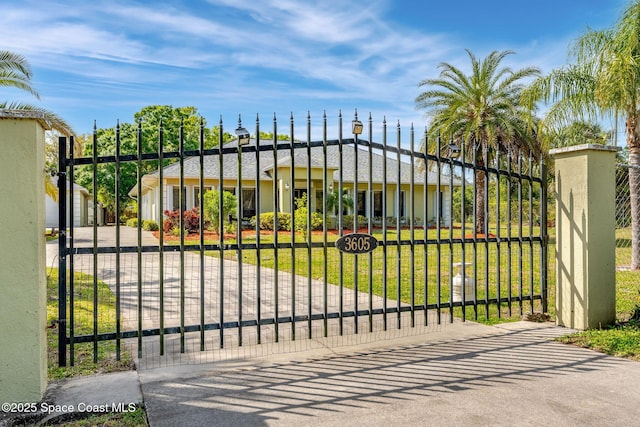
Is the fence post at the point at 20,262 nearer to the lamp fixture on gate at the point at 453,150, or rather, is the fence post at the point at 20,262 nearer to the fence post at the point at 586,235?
the lamp fixture on gate at the point at 453,150

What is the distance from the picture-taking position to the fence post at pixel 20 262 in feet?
11.8

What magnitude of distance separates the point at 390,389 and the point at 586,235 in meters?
3.47

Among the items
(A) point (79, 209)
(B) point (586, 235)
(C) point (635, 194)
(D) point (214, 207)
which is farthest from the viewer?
(A) point (79, 209)

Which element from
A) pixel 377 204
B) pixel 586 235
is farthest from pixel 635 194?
pixel 377 204

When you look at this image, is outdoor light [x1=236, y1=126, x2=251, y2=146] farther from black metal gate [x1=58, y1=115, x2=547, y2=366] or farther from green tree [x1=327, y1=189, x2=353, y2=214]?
green tree [x1=327, y1=189, x2=353, y2=214]

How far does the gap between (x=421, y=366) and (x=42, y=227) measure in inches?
143

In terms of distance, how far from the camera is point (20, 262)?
3.63m

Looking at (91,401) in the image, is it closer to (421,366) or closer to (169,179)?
(421,366)

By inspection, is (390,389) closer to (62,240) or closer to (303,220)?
A: (62,240)

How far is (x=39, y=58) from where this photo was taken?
1126cm

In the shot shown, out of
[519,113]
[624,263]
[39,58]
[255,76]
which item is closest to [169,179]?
[255,76]

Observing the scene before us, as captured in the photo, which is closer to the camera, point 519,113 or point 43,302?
point 43,302

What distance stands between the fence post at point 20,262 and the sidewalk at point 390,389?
0.33 meters

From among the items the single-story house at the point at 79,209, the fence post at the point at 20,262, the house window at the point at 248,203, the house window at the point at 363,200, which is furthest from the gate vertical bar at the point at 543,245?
the single-story house at the point at 79,209
